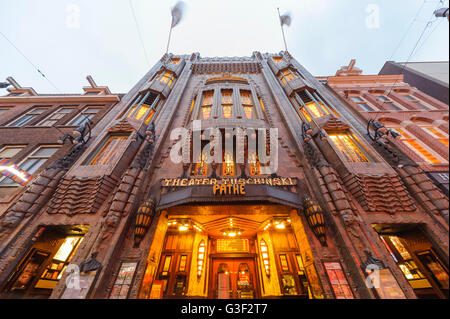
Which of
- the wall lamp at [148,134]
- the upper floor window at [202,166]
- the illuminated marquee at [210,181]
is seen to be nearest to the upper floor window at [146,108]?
the wall lamp at [148,134]

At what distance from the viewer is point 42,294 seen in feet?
23.6

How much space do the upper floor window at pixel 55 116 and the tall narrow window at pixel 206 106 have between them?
13088 millimetres

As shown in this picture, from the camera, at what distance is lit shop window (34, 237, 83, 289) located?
7.43 meters

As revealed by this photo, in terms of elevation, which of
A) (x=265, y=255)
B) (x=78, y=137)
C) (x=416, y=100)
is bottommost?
(x=265, y=255)

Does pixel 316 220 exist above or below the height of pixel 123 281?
above

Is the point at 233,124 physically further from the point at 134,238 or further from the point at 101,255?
the point at 101,255

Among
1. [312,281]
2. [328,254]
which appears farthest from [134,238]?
[328,254]

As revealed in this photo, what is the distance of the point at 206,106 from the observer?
15.2 m

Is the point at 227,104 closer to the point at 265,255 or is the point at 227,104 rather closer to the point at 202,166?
the point at 202,166

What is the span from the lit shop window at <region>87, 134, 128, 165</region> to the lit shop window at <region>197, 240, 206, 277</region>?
8.04 m

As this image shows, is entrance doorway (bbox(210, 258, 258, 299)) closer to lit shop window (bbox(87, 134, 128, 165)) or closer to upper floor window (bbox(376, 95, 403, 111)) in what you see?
lit shop window (bbox(87, 134, 128, 165))

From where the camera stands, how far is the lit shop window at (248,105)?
14.9 metres

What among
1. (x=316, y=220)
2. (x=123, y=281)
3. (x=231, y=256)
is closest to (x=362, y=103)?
(x=316, y=220)

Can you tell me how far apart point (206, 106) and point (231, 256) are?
509 inches
